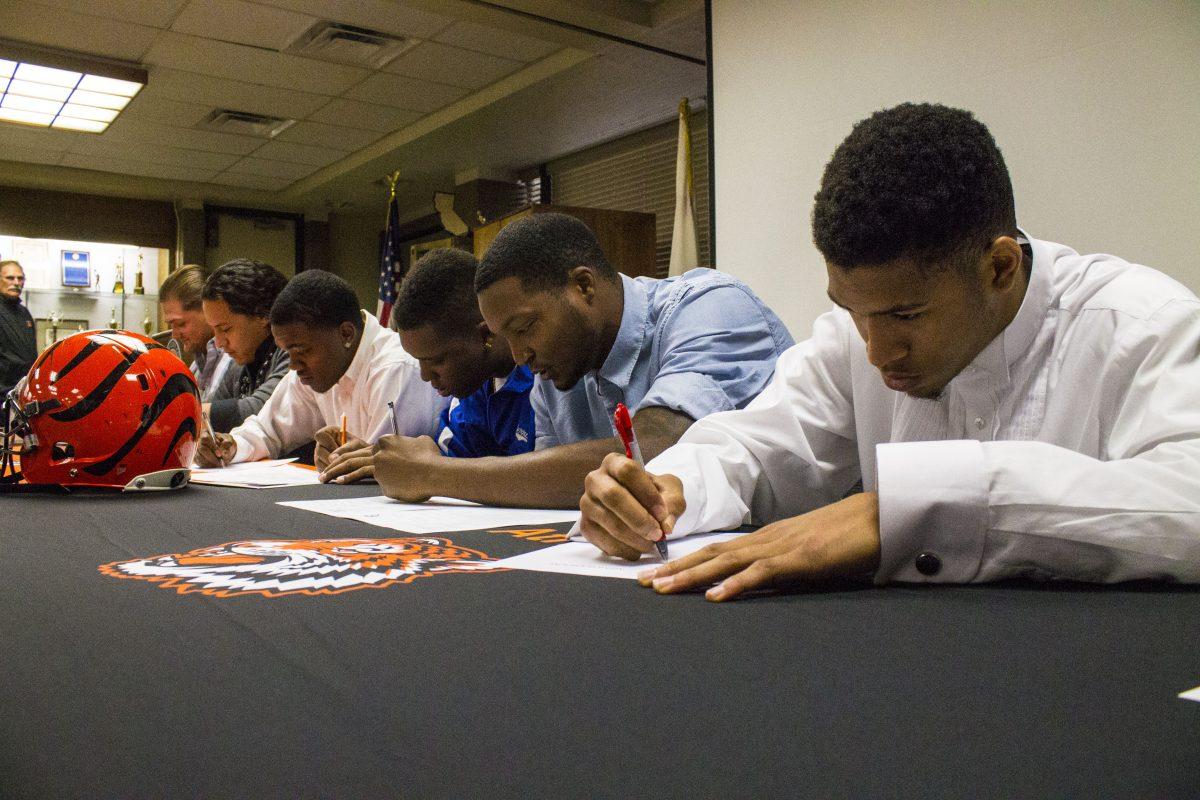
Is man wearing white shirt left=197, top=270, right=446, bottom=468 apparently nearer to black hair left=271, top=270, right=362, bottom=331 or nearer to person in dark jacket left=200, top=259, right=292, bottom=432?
black hair left=271, top=270, right=362, bottom=331

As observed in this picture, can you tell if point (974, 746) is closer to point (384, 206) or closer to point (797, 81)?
point (797, 81)

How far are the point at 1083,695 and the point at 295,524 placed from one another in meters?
1.09

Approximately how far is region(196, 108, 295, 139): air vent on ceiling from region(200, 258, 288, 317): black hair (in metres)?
3.10

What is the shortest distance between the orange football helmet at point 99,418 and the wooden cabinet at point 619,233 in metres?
3.76

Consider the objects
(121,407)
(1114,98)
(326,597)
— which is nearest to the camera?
(326,597)

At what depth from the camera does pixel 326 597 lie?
80 centimetres

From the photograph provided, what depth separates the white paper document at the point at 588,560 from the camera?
90cm

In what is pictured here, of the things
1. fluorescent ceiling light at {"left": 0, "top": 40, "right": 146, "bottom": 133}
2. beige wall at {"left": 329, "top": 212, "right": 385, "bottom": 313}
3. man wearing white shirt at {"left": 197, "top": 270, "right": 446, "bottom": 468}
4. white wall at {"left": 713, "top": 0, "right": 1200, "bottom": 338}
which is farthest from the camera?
beige wall at {"left": 329, "top": 212, "right": 385, "bottom": 313}

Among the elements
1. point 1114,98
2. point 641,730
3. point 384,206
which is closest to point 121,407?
point 641,730

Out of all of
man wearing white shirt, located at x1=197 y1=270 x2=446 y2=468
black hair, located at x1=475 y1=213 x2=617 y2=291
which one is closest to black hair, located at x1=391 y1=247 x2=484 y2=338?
black hair, located at x1=475 y1=213 x2=617 y2=291

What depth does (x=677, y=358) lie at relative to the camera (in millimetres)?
1646

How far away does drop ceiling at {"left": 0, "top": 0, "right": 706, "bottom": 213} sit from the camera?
450 cm

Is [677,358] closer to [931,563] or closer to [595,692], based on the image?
[931,563]

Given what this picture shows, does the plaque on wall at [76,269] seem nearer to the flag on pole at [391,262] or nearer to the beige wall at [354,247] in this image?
the beige wall at [354,247]
